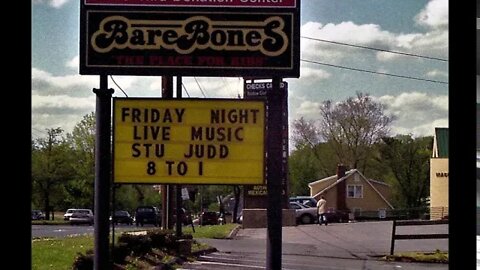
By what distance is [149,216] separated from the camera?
132 inches

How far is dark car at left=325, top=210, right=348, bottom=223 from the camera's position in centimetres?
311

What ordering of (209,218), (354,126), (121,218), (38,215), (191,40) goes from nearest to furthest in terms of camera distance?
(38,215) < (354,126) < (209,218) < (191,40) < (121,218)

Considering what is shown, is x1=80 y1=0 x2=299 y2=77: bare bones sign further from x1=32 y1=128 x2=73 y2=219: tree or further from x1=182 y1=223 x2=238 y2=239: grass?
x1=182 y1=223 x2=238 y2=239: grass

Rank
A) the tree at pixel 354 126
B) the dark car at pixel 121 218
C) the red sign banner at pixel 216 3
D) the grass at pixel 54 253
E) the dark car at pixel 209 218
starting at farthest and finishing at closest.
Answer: the dark car at pixel 121 218
the red sign banner at pixel 216 3
the dark car at pixel 209 218
the tree at pixel 354 126
the grass at pixel 54 253

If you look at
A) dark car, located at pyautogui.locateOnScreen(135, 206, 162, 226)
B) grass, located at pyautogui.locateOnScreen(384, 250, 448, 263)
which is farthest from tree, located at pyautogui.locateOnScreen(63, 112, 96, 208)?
grass, located at pyautogui.locateOnScreen(384, 250, 448, 263)

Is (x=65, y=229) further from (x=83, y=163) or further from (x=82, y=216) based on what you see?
(x=83, y=163)

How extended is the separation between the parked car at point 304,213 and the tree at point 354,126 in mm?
300

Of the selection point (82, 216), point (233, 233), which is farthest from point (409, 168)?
point (82, 216)

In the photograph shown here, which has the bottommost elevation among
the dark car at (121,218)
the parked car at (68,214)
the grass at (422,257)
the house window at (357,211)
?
the grass at (422,257)

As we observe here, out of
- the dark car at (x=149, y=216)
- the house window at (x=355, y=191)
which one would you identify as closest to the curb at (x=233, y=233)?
the dark car at (x=149, y=216)

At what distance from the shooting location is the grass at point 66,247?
9.91 ft

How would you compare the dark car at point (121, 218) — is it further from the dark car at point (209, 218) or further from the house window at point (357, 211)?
the house window at point (357, 211)

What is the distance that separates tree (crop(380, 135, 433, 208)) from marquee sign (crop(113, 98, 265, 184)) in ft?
2.09

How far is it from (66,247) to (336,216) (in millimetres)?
1271
